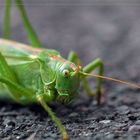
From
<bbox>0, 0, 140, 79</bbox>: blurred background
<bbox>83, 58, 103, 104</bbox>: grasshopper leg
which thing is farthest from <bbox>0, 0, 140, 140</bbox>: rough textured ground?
<bbox>83, 58, 103, 104</bbox>: grasshopper leg

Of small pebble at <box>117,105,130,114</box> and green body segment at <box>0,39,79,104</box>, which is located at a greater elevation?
green body segment at <box>0,39,79,104</box>

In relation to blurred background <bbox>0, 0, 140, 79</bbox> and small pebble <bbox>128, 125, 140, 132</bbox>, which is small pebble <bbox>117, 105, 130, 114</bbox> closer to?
small pebble <bbox>128, 125, 140, 132</bbox>

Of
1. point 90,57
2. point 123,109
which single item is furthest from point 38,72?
point 90,57

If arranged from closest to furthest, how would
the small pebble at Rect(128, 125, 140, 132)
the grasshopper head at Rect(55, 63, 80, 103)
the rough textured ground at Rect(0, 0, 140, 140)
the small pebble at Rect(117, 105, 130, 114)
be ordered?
1. the small pebble at Rect(128, 125, 140, 132)
2. the rough textured ground at Rect(0, 0, 140, 140)
3. the grasshopper head at Rect(55, 63, 80, 103)
4. the small pebble at Rect(117, 105, 130, 114)

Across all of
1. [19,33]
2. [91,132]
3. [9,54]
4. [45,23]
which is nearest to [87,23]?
[45,23]

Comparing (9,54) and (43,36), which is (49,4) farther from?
(9,54)

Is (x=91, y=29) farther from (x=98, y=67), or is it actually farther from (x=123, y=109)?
(x=123, y=109)

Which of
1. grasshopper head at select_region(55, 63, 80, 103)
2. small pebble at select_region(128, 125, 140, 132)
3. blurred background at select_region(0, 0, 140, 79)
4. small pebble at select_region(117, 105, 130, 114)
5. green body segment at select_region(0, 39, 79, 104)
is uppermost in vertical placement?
blurred background at select_region(0, 0, 140, 79)
